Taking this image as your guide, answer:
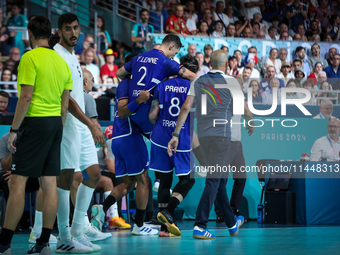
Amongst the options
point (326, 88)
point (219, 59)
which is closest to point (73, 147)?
point (219, 59)

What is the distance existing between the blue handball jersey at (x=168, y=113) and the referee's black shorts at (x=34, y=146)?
6.60ft

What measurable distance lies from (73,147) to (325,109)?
663 cm

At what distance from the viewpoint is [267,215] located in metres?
7.70

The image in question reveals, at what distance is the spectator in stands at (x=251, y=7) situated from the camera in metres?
13.7

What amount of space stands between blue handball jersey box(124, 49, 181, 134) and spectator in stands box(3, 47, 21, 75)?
4923 mm

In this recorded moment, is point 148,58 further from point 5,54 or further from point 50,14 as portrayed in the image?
point 50,14

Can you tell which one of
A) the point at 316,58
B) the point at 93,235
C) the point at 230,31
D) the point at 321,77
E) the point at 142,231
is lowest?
the point at 142,231

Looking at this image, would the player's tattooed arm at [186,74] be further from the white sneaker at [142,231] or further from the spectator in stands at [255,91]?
the spectator in stands at [255,91]

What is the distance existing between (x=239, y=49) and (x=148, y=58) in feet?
21.4

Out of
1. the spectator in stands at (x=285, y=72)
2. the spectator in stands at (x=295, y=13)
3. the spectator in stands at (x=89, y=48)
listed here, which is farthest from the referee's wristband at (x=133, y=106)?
the spectator in stands at (x=295, y=13)

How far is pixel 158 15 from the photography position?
12.8m

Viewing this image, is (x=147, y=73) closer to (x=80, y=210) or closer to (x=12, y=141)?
(x=80, y=210)

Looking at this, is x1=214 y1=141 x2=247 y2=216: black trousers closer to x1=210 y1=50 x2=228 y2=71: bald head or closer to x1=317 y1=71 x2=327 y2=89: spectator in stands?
x1=210 y1=50 x2=228 y2=71: bald head

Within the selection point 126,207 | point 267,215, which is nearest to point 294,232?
point 267,215
